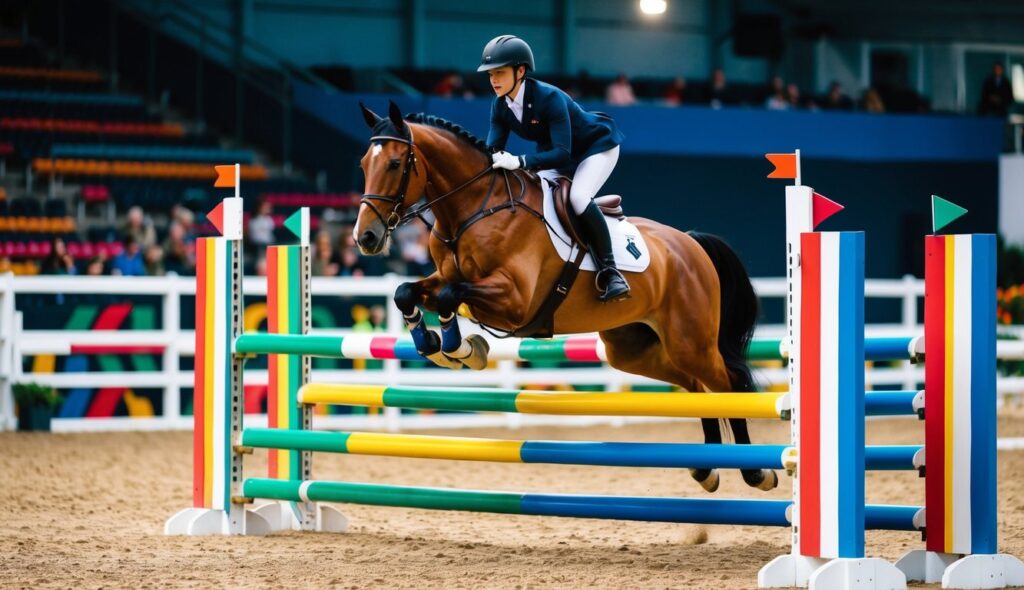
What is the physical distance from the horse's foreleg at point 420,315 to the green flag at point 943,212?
70.1 inches

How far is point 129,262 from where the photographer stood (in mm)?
A: 11742

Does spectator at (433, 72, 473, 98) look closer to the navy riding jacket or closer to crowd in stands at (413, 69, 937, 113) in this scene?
crowd in stands at (413, 69, 937, 113)

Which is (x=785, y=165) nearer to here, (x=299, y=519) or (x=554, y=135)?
(x=554, y=135)

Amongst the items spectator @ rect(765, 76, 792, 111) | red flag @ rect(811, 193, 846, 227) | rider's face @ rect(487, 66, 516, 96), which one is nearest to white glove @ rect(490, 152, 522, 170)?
rider's face @ rect(487, 66, 516, 96)

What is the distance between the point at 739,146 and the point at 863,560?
575 inches

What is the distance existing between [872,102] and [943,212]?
15920mm

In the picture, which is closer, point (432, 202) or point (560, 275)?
point (432, 202)

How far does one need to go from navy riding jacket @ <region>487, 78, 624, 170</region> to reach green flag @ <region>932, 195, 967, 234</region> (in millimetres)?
1491

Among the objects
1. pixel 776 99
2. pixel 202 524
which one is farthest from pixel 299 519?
pixel 776 99

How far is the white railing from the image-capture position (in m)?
10.6

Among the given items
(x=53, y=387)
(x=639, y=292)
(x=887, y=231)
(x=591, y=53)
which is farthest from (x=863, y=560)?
(x=591, y=53)

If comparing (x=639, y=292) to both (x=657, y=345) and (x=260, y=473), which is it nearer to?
(x=657, y=345)

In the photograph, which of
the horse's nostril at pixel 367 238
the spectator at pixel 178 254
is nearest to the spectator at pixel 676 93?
the spectator at pixel 178 254

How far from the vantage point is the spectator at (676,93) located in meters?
19.2
